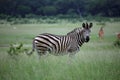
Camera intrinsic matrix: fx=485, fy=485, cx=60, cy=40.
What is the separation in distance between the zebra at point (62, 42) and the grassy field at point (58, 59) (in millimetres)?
47

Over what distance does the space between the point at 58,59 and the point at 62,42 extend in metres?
0.20

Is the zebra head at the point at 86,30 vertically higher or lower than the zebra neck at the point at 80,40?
higher

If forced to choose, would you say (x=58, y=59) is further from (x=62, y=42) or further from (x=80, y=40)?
(x=80, y=40)

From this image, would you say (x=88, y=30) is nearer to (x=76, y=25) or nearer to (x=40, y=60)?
(x=76, y=25)

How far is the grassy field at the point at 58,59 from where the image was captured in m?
5.30

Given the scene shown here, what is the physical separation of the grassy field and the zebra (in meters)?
0.05

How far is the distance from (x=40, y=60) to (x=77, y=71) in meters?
0.43

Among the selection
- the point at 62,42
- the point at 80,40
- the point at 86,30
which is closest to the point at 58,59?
the point at 62,42

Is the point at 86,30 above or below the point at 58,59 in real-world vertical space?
above

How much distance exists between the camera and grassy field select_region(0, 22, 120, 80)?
209 inches

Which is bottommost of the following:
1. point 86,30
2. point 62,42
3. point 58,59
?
point 58,59

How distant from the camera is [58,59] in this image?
534cm

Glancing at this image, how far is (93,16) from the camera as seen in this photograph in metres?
5.43

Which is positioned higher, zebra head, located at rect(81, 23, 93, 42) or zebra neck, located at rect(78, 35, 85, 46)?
zebra head, located at rect(81, 23, 93, 42)
